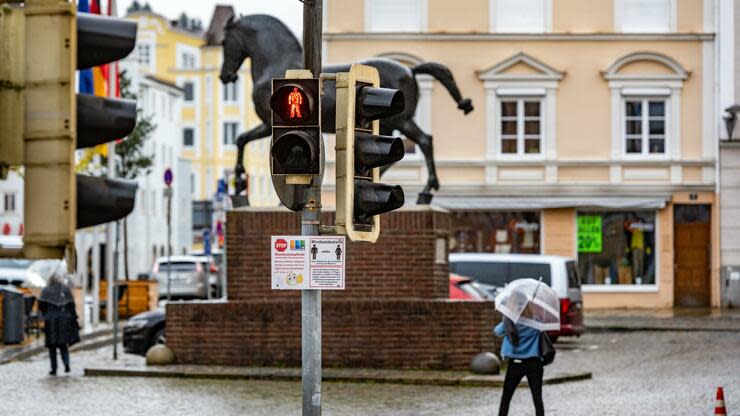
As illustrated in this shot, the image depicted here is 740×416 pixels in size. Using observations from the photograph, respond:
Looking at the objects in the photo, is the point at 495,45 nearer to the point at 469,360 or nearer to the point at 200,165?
the point at 469,360

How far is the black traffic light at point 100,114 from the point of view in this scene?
17.1ft

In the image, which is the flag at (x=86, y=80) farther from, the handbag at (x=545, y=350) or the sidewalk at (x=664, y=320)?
the handbag at (x=545, y=350)

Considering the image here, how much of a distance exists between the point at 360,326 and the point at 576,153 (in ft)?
75.1

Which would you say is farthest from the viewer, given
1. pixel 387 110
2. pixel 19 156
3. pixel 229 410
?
pixel 229 410

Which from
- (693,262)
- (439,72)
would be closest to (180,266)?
(693,262)

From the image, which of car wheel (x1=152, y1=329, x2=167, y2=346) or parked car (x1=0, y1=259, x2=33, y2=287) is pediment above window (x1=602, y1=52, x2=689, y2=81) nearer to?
parked car (x1=0, y1=259, x2=33, y2=287)

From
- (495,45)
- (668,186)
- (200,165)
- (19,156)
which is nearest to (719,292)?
(668,186)

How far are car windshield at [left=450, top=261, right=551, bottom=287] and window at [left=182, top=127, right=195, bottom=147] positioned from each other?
83.5 metres

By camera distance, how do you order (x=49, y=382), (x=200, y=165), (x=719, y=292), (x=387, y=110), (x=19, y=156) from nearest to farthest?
(x=19, y=156)
(x=387, y=110)
(x=49, y=382)
(x=719, y=292)
(x=200, y=165)

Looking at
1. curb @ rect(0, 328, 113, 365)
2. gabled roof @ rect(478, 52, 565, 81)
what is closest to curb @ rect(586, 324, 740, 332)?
curb @ rect(0, 328, 113, 365)

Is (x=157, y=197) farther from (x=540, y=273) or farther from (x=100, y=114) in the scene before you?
(x=100, y=114)

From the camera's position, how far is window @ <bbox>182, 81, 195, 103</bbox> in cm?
11475

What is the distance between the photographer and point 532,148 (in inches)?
1737

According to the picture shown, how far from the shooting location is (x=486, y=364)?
70.4 ft
